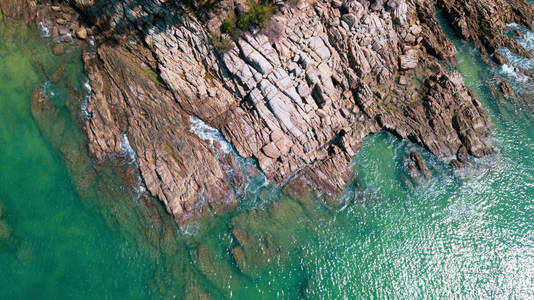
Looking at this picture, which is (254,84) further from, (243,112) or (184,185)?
(184,185)

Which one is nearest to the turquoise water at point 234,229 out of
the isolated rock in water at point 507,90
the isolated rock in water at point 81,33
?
the isolated rock in water at point 81,33

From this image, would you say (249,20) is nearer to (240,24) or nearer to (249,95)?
(240,24)

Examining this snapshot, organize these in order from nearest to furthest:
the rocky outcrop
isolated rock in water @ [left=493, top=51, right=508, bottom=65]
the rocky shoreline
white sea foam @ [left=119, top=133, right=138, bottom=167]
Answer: white sea foam @ [left=119, top=133, right=138, bottom=167], the rocky shoreline, isolated rock in water @ [left=493, top=51, right=508, bottom=65], the rocky outcrop

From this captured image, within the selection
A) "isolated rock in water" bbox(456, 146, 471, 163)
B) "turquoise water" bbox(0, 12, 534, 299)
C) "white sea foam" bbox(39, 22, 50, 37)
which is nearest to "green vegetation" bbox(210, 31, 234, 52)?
"turquoise water" bbox(0, 12, 534, 299)

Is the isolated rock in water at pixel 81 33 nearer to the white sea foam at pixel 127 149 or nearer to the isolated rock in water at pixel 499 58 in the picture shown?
the white sea foam at pixel 127 149

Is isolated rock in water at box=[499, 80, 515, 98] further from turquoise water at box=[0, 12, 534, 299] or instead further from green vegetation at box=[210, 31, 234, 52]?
green vegetation at box=[210, 31, 234, 52]

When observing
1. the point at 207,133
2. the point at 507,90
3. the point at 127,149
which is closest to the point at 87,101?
the point at 127,149

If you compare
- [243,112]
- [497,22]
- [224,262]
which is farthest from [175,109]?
[497,22]
